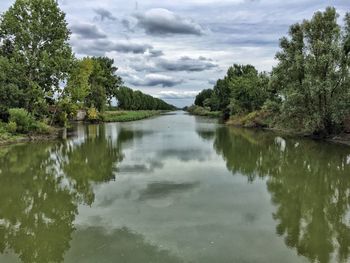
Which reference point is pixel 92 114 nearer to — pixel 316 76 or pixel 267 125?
pixel 267 125

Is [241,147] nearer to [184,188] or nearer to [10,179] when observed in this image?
[184,188]

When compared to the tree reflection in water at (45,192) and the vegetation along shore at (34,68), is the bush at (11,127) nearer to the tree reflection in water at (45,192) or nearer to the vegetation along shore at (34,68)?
the vegetation along shore at (34,68)

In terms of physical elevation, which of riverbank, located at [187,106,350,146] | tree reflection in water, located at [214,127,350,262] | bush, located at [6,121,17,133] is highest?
bush, located at [6,121,17,133]

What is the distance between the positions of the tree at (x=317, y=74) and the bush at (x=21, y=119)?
23421mm

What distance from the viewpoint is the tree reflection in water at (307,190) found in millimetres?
9094

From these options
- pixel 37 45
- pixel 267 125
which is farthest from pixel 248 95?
pixel 37 45

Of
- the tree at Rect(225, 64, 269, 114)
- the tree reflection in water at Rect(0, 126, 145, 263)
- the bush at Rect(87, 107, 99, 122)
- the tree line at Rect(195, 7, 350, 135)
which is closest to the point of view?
the tree reflection in water at Rect(0, 126, 145, 263)

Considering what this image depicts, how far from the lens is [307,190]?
14805 millimetres

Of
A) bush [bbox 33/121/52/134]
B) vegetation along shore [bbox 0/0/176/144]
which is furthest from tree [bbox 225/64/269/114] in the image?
bush [bbox 33/121/52/134]

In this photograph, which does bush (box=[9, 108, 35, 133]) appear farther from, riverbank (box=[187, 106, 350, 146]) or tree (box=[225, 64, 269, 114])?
tree (box=[225, 64, 269, 114])

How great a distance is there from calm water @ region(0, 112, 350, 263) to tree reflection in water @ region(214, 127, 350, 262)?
0.14ft

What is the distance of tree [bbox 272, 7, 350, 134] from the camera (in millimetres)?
32094

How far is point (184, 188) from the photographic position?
1483 cm

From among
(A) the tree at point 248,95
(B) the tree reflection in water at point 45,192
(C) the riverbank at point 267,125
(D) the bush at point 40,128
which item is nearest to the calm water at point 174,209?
(B) the tree reflection in water at point 45,192
